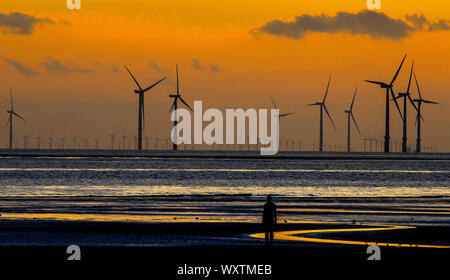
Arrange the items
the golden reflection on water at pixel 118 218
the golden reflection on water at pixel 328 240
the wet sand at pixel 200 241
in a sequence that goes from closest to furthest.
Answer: the wet sand at pixel 200 241
the golden reflection on water at pixel 328 240
the golden reflection on water at pixel 118 218

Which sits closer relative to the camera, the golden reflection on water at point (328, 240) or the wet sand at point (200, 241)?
the wet sand at point (200, 241)

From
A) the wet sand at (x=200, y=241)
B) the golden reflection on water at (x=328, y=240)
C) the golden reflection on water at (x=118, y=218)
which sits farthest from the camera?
the golden reflection on water at (x=118, y=218)

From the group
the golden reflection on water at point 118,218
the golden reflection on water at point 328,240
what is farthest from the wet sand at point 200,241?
the golden reflection on water at point 118,218

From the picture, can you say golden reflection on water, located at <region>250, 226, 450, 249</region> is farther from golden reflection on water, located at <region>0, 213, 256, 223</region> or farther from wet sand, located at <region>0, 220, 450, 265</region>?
golden reflection on water, located at <region>0, 213, 256, 223</region>

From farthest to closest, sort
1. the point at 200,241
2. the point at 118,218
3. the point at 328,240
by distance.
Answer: the point at 118,218 < the point at 328,240 < the point at 200,241

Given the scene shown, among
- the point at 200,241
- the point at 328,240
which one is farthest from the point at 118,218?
the point at 328,240

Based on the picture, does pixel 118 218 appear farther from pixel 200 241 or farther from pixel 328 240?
pixel 328 240

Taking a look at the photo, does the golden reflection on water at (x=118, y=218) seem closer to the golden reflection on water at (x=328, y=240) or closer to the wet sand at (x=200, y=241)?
the wet sand at (x=200, y=241)

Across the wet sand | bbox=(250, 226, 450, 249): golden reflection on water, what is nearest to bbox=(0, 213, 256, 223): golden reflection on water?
the wet sand

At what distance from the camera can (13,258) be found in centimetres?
2806
